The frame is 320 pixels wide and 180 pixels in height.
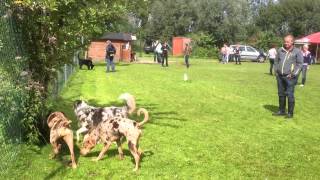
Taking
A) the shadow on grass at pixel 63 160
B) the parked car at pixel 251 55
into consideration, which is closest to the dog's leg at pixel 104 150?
the shadow on grass at pixel 63 160

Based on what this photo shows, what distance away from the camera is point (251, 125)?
42.1ft

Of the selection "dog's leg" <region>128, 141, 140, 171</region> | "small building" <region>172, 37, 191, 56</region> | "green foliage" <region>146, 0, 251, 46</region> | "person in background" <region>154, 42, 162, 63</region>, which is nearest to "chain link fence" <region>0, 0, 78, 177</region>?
"dog's leg" <region>128, 141, 140, 171</region>

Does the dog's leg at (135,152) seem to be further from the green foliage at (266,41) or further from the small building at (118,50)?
the green foliage at (266,41)

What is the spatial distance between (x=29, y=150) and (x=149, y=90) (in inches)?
450

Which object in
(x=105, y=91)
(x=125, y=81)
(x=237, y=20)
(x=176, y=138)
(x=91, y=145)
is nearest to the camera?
(x=91, y=145)

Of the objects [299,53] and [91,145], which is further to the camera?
[299,53]

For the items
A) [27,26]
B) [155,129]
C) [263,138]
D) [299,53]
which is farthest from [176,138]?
[299,53]

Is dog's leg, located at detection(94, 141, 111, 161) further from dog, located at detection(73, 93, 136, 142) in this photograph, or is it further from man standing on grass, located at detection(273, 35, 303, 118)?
man standing on grass, located at detection(273, 35, 303, 118)

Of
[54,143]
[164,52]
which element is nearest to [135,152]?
[54,143]

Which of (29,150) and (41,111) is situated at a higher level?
(41,111)

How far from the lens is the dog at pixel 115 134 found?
27.1ft

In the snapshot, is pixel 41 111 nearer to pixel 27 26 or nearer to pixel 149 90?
pixel 27 26

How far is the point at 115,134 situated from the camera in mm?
8500

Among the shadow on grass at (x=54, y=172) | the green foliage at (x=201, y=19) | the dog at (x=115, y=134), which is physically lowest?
the shadow on grass at (x=54, y=172)
